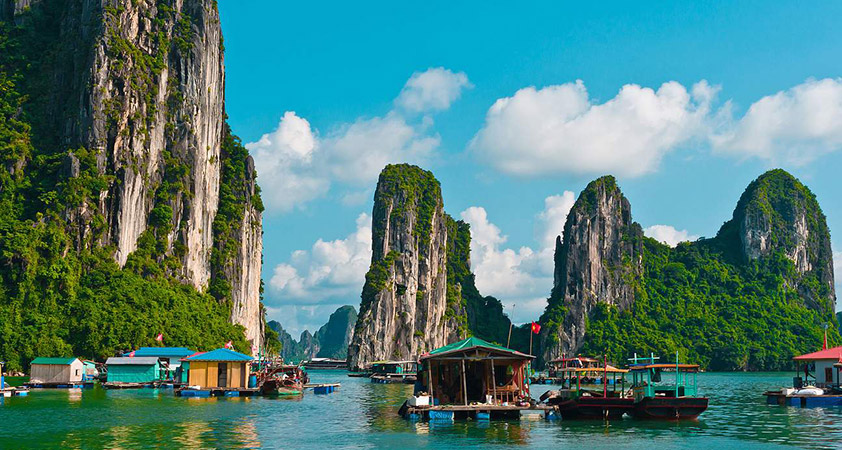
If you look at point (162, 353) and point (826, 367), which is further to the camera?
point (162, 353)

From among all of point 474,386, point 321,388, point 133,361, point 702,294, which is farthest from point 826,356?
point 702,294

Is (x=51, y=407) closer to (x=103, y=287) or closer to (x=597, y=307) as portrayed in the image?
(x=103, y=287)

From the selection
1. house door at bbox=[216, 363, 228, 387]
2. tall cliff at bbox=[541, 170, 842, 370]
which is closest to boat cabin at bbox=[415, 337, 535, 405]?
house door at bbox=[216, 363, 228, 387]

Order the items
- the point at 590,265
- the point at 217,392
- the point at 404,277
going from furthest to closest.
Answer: the point at 590,265, the point at 404,277, the point at 217,392

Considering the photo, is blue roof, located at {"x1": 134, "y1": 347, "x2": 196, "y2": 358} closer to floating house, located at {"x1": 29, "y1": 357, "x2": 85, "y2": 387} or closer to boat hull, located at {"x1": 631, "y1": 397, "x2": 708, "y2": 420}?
floating house, located at {"x1": 29, "y1": 357, "x2": 85, "y2": 387}

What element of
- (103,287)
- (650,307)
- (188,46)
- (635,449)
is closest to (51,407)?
(635,449)

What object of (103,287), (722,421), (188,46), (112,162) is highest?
(188,46)

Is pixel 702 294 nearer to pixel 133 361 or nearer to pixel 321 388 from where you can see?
pixel 321 388

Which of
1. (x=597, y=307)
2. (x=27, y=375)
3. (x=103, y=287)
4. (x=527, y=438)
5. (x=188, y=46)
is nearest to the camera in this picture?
(x=527, y=438)
